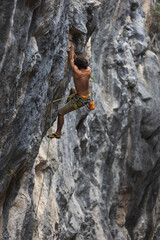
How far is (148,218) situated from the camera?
19953mm

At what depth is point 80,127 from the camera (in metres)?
12.6

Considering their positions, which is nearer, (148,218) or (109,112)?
(109,112)

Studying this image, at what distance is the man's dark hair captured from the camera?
8.02 meters

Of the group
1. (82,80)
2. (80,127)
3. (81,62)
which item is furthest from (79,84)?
(80,127)

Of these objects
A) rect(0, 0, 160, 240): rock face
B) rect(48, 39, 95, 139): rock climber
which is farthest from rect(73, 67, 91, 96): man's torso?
rect(0, 0, 160, 240): rock face

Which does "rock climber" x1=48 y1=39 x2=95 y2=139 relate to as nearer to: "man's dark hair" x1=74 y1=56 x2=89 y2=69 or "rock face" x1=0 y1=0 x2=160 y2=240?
"man's dark hair" x1=74 y1=56 x2=89 y2=69

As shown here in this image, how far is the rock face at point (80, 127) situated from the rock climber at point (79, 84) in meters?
0.28

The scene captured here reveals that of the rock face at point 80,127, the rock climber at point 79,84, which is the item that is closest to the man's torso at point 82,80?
the rock climber at point 79,84

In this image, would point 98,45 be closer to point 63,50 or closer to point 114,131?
point 114,131

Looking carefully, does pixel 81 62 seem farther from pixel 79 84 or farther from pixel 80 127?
pixel 80 127

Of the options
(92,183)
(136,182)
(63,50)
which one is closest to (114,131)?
(92,183)

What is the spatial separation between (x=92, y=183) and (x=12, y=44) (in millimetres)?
9220

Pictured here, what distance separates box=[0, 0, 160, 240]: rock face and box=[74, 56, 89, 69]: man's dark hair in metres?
0.29

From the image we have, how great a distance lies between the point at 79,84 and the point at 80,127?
14.5 feet
